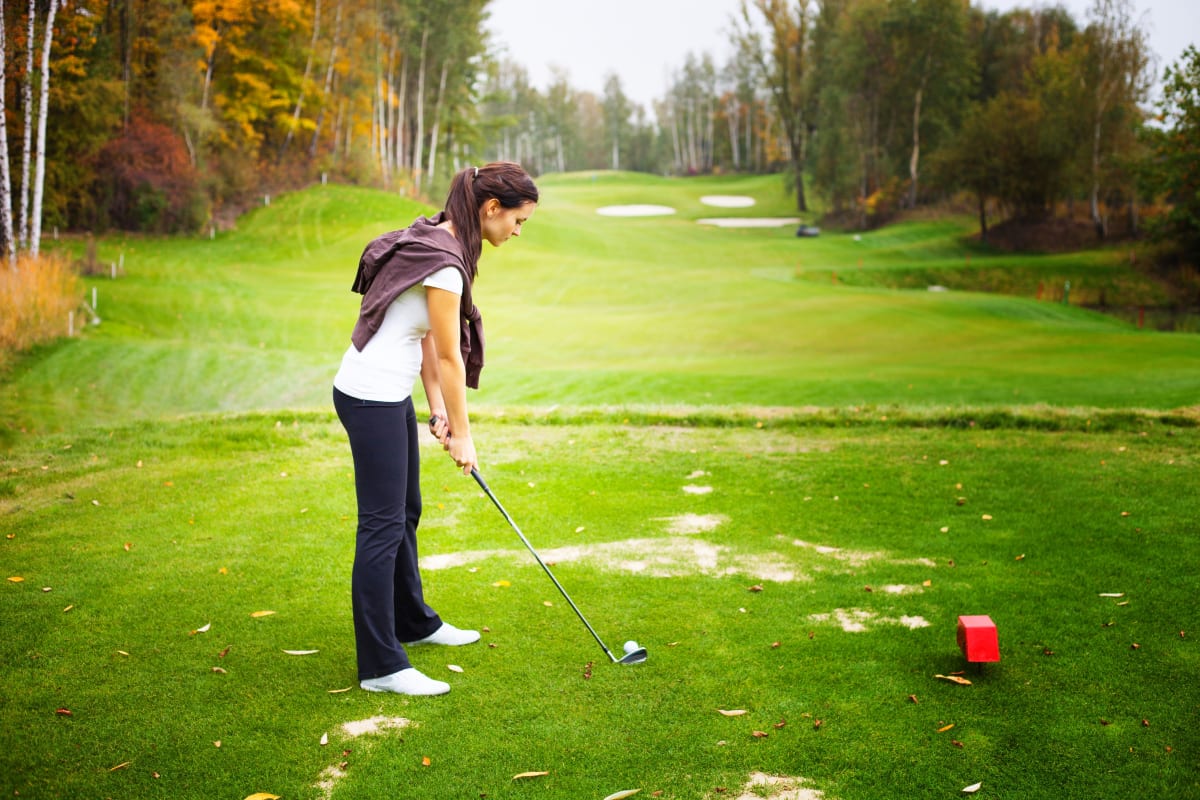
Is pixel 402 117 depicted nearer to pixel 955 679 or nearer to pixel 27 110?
pixel 27 110

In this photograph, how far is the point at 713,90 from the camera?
270 ft

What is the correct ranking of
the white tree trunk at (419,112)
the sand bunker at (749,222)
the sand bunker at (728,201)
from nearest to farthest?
the white tree trunk at (419,112)
the sand bunker at (749,222)
the sand bunker at (728,201)

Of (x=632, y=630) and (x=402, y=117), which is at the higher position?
(x=402, y=117)

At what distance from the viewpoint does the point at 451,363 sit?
342 cm

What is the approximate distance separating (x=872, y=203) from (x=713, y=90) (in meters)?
41.4

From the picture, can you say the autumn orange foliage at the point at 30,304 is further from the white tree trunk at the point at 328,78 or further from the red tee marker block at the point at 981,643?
the white tree trunk at the point at 328,78

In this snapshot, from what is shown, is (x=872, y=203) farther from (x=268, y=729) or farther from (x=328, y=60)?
(x=268, y=729)

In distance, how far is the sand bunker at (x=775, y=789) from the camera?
2.80 meters

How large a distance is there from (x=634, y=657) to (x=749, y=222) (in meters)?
47.4

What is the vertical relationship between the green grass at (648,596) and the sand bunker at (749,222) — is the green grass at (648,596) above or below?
below

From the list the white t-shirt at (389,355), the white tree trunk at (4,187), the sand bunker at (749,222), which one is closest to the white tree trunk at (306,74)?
the white tree trunk at (4,187)

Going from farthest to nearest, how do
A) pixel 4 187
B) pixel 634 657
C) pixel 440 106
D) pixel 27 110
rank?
pixel 440 106 < pixel 27 110 < pixel 4 187 < pixel 634 657

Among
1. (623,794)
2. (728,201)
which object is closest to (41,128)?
(623,794)

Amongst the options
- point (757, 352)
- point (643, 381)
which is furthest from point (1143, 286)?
point (643, 381)
